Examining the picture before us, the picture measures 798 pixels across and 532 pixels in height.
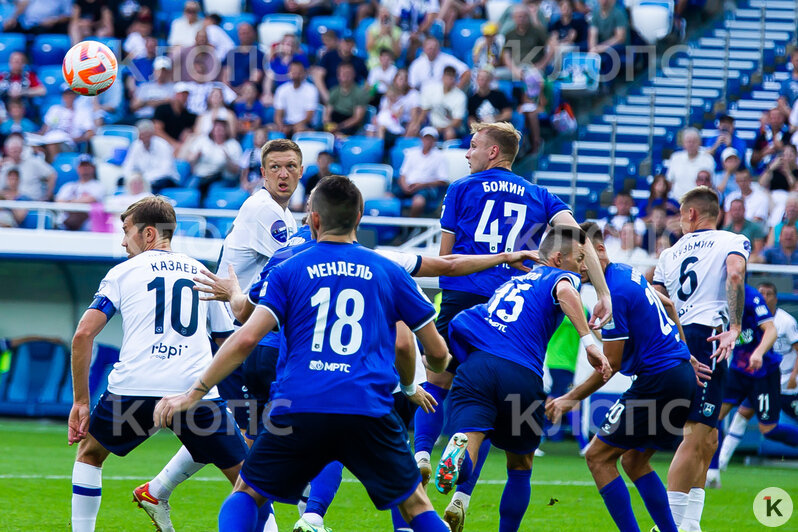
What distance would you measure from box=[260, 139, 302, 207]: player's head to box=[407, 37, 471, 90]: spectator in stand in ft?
32.5

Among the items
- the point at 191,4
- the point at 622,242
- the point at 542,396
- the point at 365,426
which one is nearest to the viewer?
the point at 365,426

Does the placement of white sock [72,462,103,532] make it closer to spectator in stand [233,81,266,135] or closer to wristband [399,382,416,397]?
wristband [399,382,416,397]

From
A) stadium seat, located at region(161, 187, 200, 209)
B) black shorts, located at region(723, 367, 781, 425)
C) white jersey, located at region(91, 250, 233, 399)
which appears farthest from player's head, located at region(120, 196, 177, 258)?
stadium seat, located at region(161, 187, 200, 209)

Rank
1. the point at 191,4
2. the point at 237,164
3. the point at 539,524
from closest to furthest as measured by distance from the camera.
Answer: the point at 539,524 → the point at 237,164 → the point at 191,4

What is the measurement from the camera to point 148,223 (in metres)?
6.44

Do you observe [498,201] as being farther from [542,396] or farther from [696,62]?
[696,62]

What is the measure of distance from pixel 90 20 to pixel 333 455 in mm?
15850

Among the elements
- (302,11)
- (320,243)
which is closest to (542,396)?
(320,243)

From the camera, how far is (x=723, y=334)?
297 inches

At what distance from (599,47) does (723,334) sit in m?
10.1

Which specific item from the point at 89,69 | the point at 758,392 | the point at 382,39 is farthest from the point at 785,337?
the point at 382,39

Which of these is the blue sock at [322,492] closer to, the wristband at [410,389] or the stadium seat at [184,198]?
the wristband at [410,389]

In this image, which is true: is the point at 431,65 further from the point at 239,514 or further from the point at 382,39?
the point at 239,514

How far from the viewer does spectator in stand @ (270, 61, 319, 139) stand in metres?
17.0
